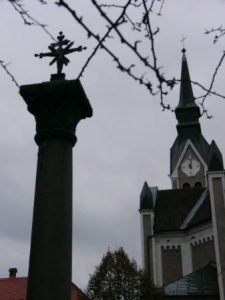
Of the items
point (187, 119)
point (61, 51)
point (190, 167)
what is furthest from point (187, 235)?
point (61, 51)

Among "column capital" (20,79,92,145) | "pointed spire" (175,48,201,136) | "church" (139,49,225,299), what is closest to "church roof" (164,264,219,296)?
"church" (139,49,225,299)

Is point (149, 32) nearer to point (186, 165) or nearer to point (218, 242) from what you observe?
point (218, 242)

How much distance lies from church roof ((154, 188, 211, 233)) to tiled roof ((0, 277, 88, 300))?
31.1 feet

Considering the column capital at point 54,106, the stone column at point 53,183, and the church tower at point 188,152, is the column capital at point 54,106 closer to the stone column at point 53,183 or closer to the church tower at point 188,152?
the stone column at point 53,183

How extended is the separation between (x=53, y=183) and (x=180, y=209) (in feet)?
107

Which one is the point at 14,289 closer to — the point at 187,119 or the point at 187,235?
the point at 187,235

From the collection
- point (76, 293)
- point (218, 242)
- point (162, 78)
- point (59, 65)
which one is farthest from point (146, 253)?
point (162, 78)

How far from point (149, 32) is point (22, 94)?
3.58 meters

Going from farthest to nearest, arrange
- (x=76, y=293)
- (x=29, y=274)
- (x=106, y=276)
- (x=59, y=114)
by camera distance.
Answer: (x=76, y=293), (x=106, y=276), (x=59, y=114), (x=29, y=274)

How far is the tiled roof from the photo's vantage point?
27562 mm

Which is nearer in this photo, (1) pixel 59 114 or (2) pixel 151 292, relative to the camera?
(1) pixel 59 114

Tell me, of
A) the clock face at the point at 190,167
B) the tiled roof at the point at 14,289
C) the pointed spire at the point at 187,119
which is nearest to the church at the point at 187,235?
the tiled roof at the point at 14,289

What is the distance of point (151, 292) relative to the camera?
25062 millimetres

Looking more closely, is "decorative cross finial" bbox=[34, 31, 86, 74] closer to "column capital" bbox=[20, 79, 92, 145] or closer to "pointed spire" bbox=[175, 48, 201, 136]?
"column capital" bbox=[20, 79, 92, 145]
